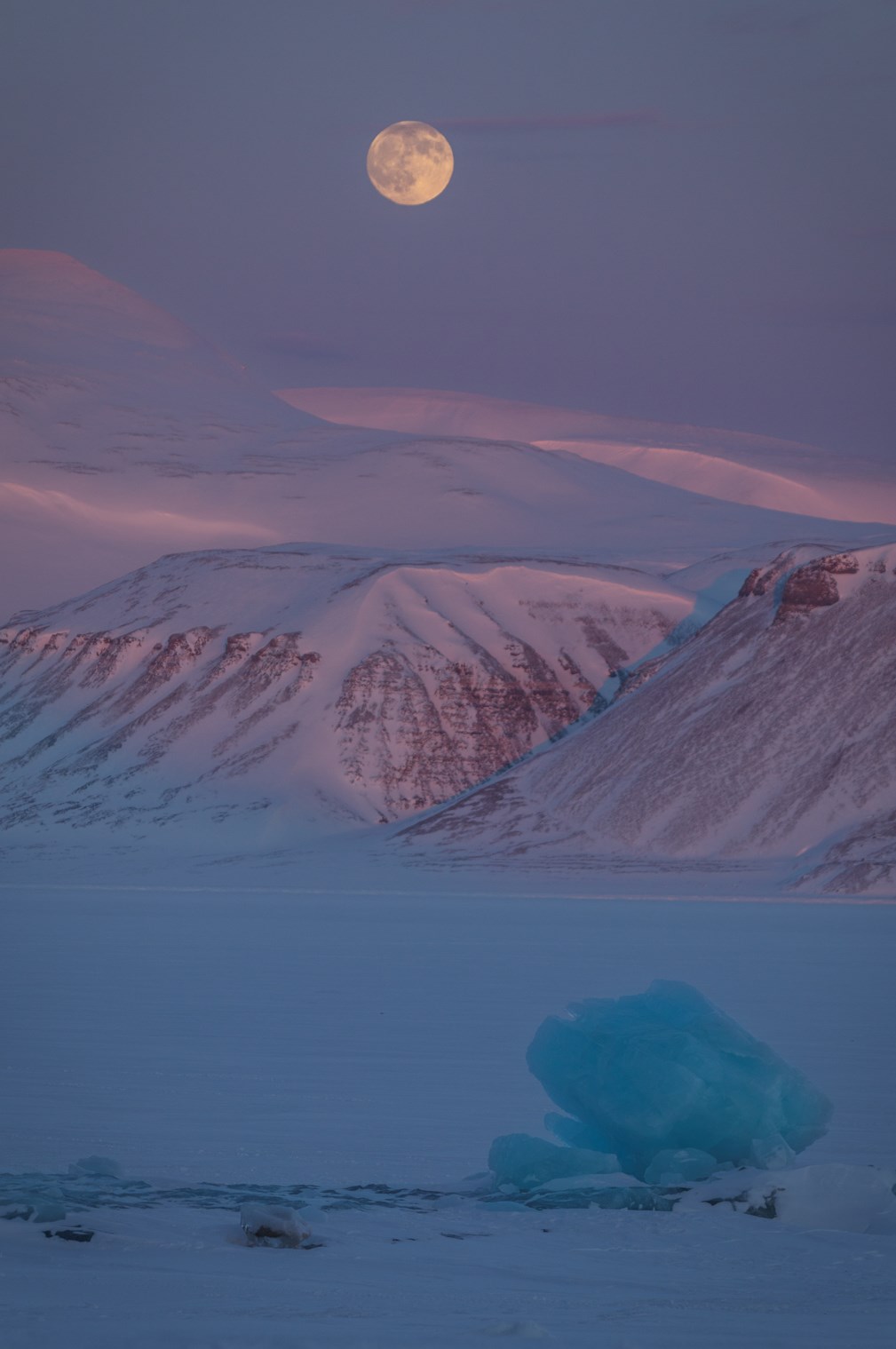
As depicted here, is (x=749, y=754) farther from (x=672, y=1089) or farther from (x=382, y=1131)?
(x=672, y=1089)

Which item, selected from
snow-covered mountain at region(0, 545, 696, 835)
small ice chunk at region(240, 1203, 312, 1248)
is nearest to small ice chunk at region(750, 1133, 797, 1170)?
small ice chunk at region(240, 1203, 312, 1248)

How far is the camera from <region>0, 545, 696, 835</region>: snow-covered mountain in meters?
59.7

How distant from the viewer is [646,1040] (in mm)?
9492

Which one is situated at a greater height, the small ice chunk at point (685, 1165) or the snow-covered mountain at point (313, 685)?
the snow-covered mountain at point (313, 685)

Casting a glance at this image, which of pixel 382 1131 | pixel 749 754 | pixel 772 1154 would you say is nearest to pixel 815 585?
pixel 749 754

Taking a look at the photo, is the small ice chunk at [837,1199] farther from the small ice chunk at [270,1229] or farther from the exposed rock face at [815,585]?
the exposed rock face at [815,585]

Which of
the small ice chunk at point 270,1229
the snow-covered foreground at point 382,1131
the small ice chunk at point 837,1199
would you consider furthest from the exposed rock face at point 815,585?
the small ice chunk at point 270,1229

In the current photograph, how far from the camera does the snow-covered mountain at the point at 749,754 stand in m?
46.4

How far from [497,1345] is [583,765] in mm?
48487

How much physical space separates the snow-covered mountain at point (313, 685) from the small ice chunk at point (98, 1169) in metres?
47.5

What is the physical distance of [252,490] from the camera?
124 meters

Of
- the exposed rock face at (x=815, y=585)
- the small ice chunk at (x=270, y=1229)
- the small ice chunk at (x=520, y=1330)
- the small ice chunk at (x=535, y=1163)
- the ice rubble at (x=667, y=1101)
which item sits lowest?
the small ice chunk at (x=520, y=1330)

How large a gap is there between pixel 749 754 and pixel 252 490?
79744 millimetres

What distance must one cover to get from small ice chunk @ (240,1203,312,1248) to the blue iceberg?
2566 millimetres
